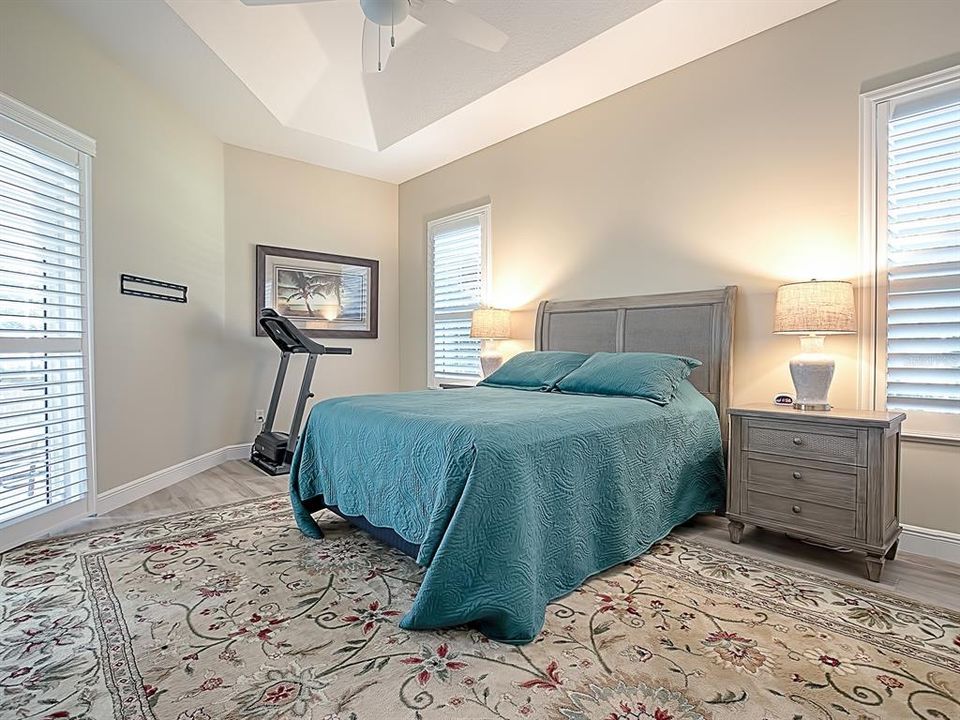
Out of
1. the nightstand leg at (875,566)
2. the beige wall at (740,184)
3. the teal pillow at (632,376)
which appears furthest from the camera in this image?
the teal pillow at (632,376)

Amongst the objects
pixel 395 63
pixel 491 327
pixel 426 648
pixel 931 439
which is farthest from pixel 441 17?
pixel 931 439

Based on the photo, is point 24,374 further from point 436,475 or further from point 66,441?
point 436,475

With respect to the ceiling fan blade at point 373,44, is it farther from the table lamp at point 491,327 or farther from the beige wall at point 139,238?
the table lamp at point 491,327

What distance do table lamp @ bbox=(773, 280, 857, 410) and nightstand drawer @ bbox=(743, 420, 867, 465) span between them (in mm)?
234

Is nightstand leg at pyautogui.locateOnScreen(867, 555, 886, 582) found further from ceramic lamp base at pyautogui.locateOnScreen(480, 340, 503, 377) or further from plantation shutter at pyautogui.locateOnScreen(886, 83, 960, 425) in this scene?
ceramic lamp base at pyautogui.locateOnScreen(480, 340, 503, 377)

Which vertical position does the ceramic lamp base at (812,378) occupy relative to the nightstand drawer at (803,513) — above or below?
above

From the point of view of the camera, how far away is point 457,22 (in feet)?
8.90

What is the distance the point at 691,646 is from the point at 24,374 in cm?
336

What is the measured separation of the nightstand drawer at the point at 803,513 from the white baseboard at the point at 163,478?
3.80 meters

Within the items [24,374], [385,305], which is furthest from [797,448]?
[385,305]

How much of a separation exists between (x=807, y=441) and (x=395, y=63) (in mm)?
3870

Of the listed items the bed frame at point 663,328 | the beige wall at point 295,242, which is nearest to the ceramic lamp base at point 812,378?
the bed frame at point 663,328

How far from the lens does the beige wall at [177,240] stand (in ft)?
10.4

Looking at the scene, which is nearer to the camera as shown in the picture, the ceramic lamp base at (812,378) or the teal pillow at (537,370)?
the ceramic lamp base at (812,378)
